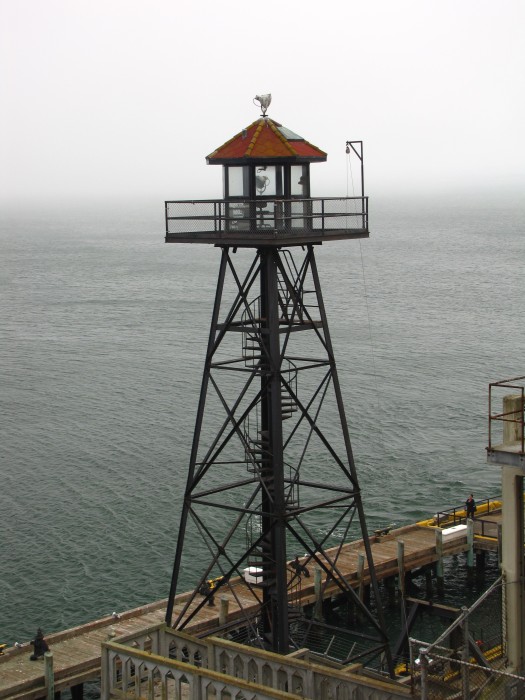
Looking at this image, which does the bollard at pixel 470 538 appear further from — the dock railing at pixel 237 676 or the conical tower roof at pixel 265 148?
the dock railing at pixel 237 676

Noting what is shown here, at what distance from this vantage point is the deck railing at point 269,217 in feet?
84.9

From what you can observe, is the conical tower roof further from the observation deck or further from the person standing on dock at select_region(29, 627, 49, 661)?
the person standing on dock at select_region(29, 627, 49, 661)

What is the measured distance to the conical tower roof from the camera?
2606 centimetres

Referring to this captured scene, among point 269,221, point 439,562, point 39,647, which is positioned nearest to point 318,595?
point 439,562

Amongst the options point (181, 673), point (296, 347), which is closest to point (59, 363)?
point (296, 347)

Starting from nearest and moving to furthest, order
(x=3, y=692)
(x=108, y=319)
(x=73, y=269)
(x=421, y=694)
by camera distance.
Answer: (x=421, y=694)
(x=3, y=692)
(x=108, y=319)
(x=73, y=269)

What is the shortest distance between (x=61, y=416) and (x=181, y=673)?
47148mm

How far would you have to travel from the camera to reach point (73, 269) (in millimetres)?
154750

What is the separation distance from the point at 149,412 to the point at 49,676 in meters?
36.9

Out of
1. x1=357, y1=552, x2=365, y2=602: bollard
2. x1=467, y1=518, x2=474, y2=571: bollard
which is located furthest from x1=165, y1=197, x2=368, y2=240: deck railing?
x1=467, y1=518, x2=474, y2=571: bollard

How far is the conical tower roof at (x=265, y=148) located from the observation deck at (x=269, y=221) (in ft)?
2.93

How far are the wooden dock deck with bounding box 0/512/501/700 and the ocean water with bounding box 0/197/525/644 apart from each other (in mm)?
4684

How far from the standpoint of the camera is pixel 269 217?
25.9 meters

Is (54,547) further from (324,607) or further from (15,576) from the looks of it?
(324,607)
